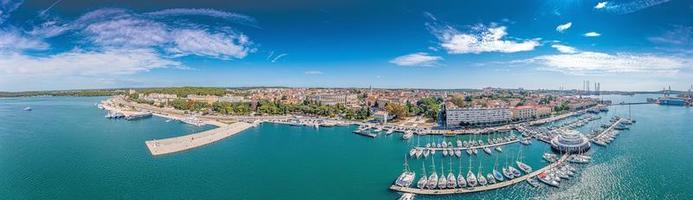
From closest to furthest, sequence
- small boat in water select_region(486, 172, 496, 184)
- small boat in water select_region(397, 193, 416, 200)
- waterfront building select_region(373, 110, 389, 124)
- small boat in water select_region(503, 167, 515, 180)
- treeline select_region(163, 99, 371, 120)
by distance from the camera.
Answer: small boat in water select_region(397, 193, 416, 200)
small boat in water select_region(486, 172, 496, 184)
small boat in water select_region(503, 167, 515, 180)
waterfront building select_region(373, 110, 389, 124)
treeline select_region(163, 99, 371, 120)

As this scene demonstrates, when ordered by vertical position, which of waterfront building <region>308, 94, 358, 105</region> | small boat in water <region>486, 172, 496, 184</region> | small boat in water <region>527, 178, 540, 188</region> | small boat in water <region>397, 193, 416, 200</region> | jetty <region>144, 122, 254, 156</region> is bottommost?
small boat in water <region>397, 193, 416, 200</region>

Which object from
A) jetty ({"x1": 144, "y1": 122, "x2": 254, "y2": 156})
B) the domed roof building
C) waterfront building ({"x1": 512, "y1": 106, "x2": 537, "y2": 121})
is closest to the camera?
the domed roof building

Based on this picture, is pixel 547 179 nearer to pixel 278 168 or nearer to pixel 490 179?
pixel 490 179

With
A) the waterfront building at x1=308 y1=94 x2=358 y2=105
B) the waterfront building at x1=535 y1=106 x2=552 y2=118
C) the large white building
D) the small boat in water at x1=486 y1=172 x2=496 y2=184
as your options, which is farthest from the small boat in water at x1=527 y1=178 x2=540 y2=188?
the waterfront building at x1=308 y1=94 x2=358 y2=105

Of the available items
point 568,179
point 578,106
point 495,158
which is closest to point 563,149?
point 495,158

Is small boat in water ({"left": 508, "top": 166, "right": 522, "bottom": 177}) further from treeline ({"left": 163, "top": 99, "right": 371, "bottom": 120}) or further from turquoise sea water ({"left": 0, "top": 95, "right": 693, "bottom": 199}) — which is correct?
treeline ({"left": 163, "top": 99, "right": 371, "bottom": 120})

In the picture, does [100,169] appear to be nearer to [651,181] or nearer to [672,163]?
[651,181]

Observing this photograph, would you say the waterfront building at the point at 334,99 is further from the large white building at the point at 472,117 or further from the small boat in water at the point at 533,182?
the small boat in water at the point at 533,182
